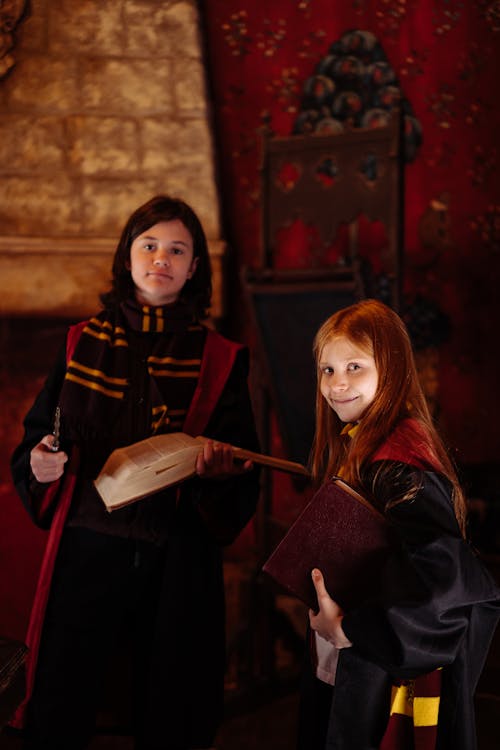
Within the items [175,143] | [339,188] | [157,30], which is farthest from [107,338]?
[157,30]

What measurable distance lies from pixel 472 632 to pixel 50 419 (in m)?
0.92

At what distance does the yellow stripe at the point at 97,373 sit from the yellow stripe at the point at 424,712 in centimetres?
81

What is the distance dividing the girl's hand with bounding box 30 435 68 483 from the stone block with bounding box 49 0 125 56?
1746mm

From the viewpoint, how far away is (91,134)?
9.64 feet

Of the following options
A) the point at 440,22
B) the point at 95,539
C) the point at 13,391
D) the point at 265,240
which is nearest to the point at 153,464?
the point at 95,539

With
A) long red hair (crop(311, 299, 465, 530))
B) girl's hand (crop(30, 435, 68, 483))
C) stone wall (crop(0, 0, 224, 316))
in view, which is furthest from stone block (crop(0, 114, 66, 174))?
long red hair (crop(311, 299, 465, 530))

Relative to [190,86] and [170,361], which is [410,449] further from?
[190,86]

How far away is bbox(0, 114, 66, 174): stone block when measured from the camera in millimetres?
2902

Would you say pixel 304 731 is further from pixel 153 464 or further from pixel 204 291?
pixel 204 291

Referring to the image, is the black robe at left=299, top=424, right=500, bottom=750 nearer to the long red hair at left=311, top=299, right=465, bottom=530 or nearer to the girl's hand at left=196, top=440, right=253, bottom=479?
the long red hair at left=311, top=299, right=465, bottom=530

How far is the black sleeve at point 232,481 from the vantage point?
1.75m

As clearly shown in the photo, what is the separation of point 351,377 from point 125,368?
1.78ft

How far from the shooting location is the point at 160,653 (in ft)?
5.57

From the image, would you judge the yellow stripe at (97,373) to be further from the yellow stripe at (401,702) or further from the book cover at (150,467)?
the yellow stripe at (401,702)
